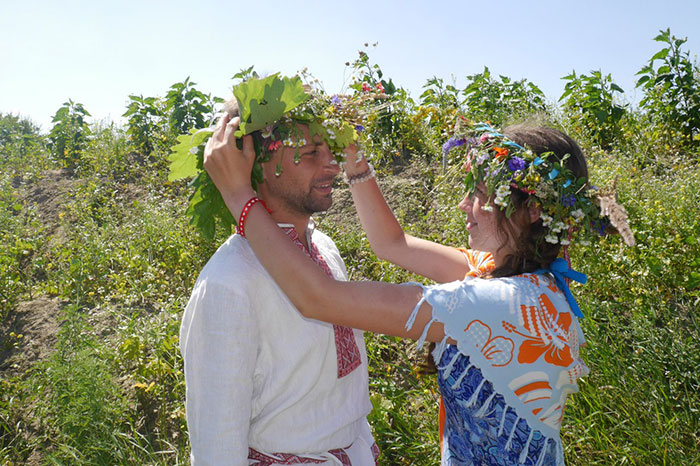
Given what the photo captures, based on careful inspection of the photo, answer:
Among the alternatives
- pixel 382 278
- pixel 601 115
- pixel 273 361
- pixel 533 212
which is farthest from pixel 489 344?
pixel 601 115

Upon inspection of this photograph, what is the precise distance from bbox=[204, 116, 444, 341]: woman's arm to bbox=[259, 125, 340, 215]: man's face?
286mm

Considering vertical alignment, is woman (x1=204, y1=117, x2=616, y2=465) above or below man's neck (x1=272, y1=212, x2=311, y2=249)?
below

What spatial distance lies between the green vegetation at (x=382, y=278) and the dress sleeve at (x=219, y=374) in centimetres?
119

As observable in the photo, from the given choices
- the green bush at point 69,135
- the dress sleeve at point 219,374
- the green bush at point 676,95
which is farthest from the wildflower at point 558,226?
the green bush at point 69,135

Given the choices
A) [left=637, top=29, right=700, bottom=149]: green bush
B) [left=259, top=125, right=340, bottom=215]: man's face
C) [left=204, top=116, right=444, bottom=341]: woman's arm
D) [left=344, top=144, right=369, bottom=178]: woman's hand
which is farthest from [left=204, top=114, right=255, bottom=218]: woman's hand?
[left=637, top=29, right=700, bottom=149]: green bush

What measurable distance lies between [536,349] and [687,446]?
178 cm

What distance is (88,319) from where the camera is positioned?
4621 millimetres

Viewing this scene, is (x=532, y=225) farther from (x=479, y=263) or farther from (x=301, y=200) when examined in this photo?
(x=301, y=200)

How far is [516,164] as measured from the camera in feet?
6.53

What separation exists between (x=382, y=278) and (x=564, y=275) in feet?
8.18

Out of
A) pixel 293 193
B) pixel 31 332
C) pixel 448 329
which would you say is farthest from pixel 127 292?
pixel 448 329

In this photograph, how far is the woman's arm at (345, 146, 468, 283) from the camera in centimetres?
260

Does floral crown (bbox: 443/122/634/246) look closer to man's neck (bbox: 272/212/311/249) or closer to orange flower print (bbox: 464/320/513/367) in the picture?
orange flower print (bbox: 464/320/513/367)

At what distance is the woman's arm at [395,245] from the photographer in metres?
2.60
